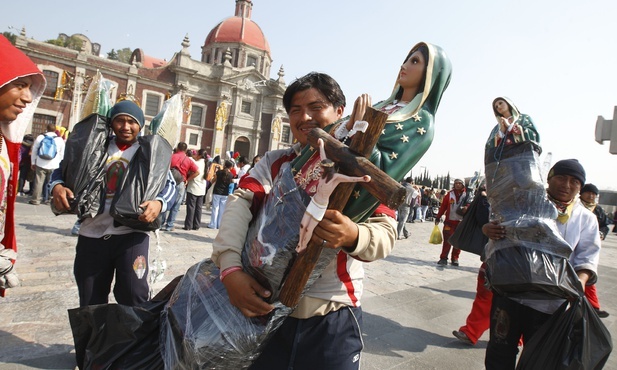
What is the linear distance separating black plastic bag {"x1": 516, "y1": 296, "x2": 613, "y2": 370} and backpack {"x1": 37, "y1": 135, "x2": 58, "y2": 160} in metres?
10.6

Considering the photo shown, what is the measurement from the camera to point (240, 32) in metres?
48.2

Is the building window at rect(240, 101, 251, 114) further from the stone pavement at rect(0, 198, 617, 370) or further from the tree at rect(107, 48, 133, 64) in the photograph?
the stone pavement at rect(0, 198, 617, 370)

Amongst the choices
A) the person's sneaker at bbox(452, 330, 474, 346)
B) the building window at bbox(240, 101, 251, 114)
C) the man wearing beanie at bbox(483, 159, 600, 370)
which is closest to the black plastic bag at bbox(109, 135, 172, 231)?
the man wearing beanie at bbox(483, 159, 600, 370)

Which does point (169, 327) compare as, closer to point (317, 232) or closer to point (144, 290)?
point (317, 232)

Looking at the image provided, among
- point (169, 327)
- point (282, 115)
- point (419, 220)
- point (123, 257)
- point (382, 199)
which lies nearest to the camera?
point (382, 199)

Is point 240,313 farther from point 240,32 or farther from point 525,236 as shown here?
point 240,32

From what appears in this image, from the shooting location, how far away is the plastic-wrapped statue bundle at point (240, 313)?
52.1 inches

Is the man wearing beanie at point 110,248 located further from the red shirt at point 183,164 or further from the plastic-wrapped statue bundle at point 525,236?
the red shirt at point 183,164

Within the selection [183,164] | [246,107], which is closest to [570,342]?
[183,164]

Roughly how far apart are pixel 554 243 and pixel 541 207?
24cm

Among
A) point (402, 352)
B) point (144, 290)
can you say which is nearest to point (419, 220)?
point (402, 352)

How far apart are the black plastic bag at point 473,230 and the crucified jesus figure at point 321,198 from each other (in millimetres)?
3295

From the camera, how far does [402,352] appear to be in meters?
3.57

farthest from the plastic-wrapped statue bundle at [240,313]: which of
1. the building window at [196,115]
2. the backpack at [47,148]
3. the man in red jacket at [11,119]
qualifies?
the building window at [196,115]
